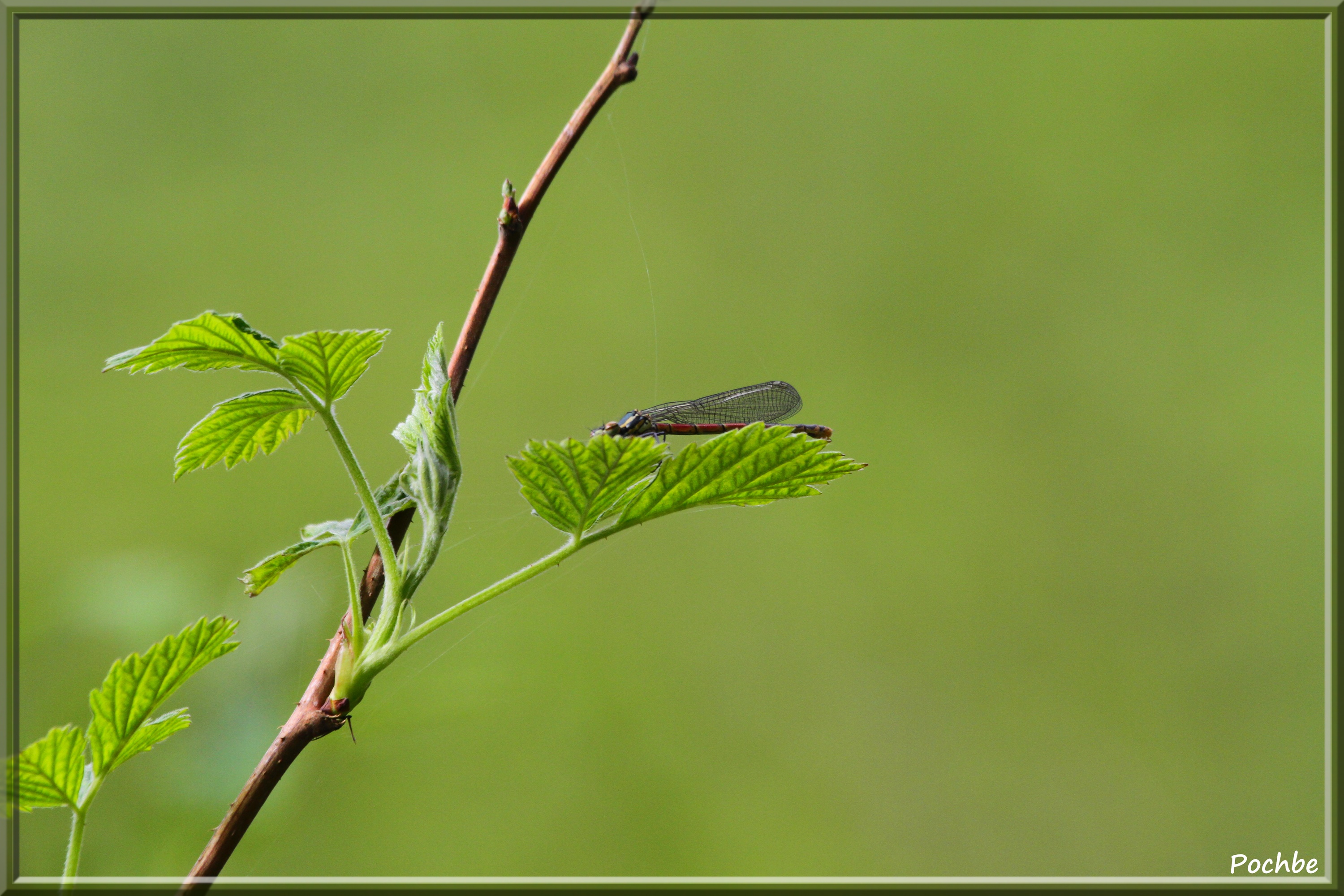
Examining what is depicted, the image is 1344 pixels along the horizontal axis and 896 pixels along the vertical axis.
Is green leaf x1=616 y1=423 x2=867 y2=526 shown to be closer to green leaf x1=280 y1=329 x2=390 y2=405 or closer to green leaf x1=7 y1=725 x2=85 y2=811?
green leaf x1=280 y1=329 x2=390 y2=405

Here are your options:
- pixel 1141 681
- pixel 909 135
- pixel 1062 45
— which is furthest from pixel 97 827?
pixel 1062 45

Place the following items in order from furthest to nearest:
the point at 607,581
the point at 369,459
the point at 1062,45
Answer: the point at 1062,45, the point at 607,581, the point at 369,459

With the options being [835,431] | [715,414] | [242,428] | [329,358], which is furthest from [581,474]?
[835,431]

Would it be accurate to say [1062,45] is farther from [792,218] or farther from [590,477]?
[590,477]

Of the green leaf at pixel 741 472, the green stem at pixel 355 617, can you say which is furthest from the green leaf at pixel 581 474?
the green stem at pixel 355 617

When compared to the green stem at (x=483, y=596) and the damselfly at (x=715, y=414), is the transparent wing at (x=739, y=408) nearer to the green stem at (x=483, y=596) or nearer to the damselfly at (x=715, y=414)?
the damselfly at (x=715, y=414)

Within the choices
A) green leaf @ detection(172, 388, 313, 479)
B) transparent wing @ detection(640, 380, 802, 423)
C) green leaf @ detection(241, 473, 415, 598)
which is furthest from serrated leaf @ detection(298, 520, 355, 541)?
transparent wing @ detection(640, 380, 802, 423)
